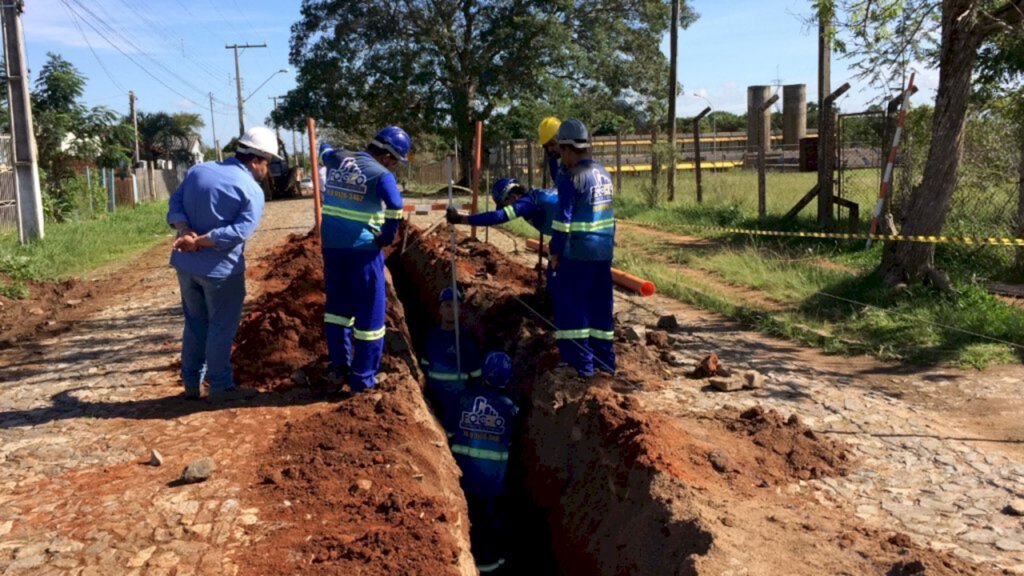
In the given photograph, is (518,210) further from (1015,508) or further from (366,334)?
(1015,508)

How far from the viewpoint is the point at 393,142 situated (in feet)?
20.3

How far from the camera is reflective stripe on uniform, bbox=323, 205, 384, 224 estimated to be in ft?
19.8

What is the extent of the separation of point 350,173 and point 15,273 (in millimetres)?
8915

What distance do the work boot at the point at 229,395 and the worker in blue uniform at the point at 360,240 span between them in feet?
2.03

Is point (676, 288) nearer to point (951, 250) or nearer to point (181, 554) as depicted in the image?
point (951, 250)

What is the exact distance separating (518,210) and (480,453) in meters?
1.96

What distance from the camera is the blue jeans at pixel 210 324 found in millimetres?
5852

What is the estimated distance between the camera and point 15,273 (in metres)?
12.6

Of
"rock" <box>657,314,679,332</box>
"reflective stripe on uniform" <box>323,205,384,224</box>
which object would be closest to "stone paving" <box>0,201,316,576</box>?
"reflective stripe on uniform" <box>323,205,384,224</box>

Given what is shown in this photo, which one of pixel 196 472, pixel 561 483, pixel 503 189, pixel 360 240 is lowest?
pixel 561 483

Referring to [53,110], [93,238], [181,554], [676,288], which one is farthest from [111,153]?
[181,554]

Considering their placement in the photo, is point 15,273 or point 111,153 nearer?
point 15,273

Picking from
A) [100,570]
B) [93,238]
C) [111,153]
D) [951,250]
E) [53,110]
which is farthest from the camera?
[111,153]

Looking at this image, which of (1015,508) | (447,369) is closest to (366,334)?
(447,369)
